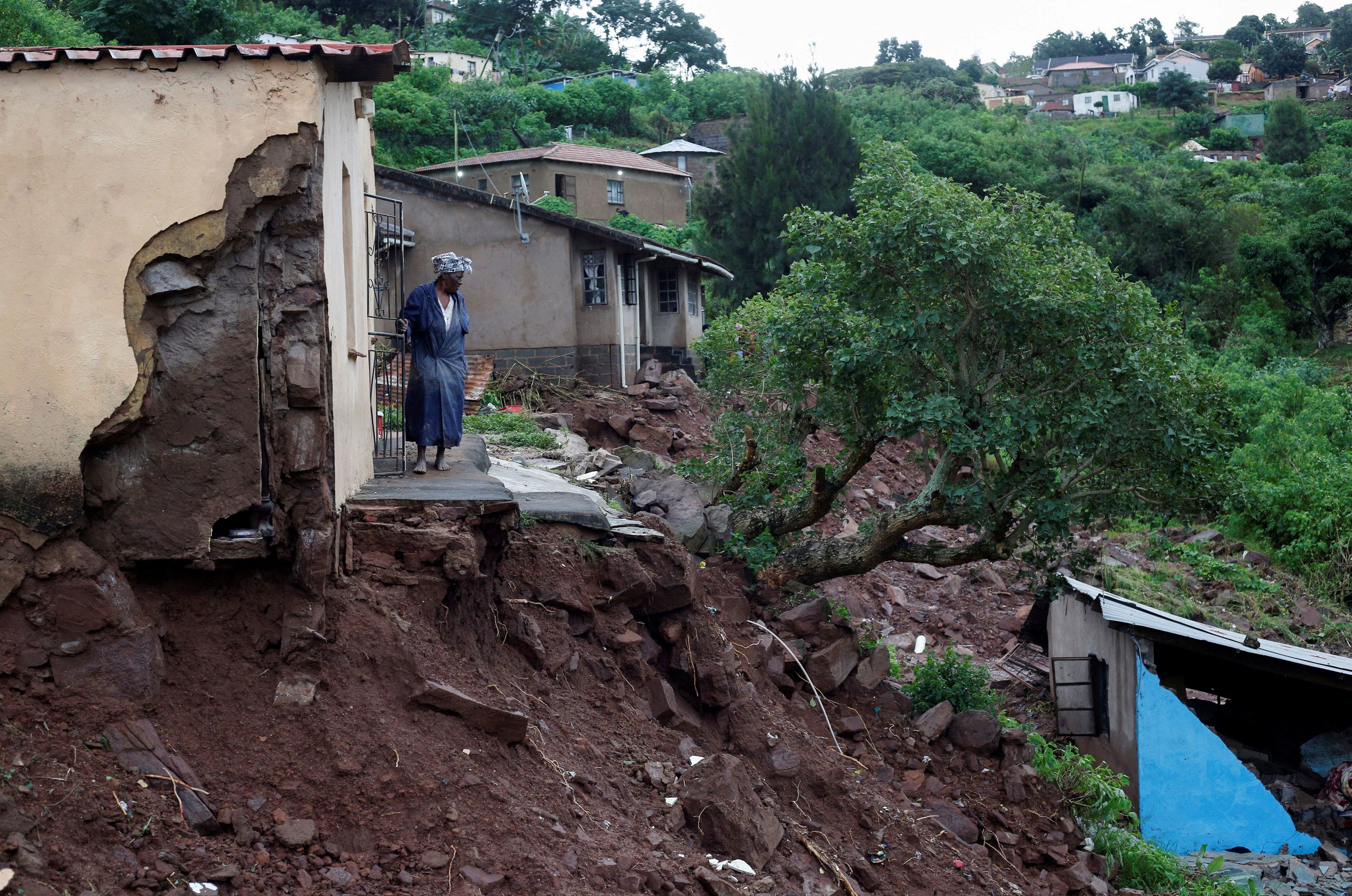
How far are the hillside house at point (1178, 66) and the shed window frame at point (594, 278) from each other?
64145 millimetres

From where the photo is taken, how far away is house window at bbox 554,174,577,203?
103 ft

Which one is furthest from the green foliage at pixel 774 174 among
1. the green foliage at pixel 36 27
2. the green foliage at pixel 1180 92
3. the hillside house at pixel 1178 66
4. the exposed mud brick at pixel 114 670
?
the hillside house at pixel 1178 66

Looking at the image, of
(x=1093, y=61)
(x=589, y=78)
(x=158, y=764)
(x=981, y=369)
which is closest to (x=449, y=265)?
(x=158, y=764)

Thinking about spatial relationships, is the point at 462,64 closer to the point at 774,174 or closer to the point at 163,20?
the point at 774,174

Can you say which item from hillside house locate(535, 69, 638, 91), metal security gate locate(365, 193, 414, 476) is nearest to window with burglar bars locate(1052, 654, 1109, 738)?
metal security gate locate(365, 193, 414, 476)

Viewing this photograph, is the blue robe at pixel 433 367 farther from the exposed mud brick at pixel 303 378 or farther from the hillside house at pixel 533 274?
the hillside house at pixel 533 274

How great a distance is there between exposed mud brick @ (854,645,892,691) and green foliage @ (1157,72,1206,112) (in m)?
62.6

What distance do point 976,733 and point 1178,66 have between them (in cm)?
7774

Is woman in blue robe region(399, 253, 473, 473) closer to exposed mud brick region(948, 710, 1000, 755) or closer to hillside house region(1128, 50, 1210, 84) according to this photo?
exposed mud brick region(948, 710, 1000, 755)

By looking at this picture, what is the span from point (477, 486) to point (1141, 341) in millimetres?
5828

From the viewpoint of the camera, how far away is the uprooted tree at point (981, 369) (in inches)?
352

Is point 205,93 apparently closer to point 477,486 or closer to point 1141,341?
point 477,486

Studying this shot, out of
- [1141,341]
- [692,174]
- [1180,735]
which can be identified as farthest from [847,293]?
[692,174]

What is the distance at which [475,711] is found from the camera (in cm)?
532
